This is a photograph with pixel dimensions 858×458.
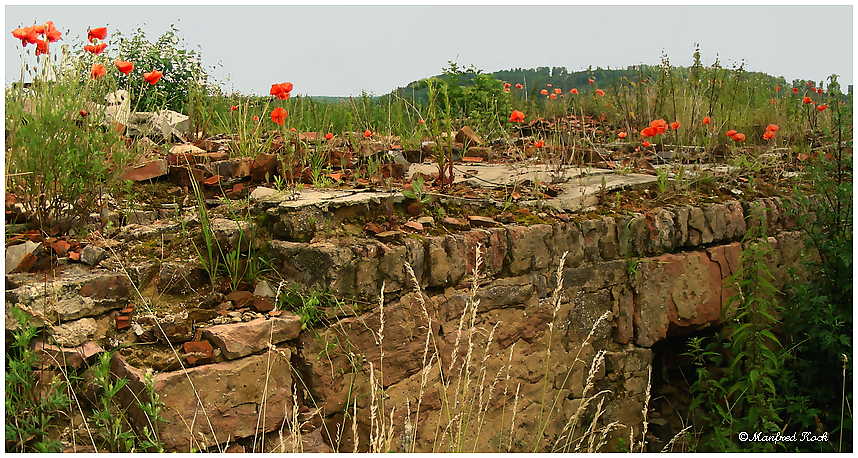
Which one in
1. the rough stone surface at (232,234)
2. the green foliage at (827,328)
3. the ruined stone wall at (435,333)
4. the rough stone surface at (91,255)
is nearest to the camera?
the ruined stone wall at (435,333)

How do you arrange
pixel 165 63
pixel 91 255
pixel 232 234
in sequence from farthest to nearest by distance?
pixel 165 63, pixel 232 234, pixel 91 255

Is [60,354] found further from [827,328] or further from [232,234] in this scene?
[827,328]

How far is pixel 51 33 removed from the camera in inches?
114

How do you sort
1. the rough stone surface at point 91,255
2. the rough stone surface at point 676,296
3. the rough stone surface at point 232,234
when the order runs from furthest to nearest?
the rough stone surface at point 676,296 < the rough stone surface at point 232,234 < the rough stone surface at point 91,255

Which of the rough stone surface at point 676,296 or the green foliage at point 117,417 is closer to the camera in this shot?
the green foliage at point 117,417

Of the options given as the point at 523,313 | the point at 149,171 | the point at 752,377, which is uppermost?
the point at 149,171

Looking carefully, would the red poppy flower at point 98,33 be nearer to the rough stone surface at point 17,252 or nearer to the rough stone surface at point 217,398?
the rough stone surface at point 17,252

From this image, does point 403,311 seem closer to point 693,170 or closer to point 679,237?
point 679,237

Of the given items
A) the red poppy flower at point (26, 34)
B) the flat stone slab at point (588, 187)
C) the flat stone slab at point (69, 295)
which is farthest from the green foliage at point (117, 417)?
the flat stone slab at point (588, 187)

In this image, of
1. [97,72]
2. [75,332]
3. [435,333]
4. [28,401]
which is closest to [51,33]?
[97,72]

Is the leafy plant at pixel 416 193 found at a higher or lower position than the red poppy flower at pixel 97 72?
lower

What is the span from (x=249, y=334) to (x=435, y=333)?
846 millimetres

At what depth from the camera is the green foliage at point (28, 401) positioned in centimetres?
204

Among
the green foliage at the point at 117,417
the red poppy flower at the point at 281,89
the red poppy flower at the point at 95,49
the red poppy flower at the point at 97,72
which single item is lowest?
the green foliage at the point at 117,417
